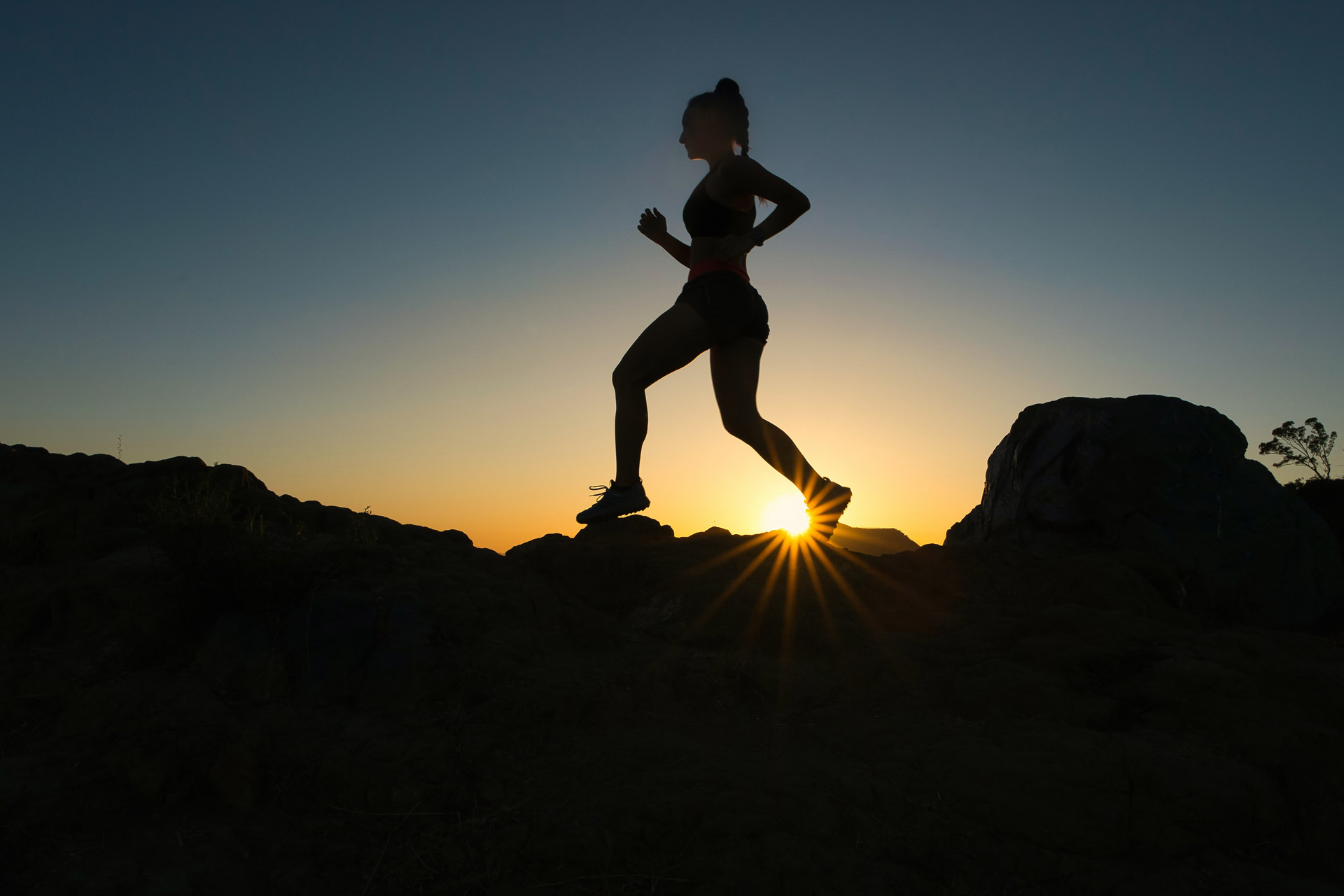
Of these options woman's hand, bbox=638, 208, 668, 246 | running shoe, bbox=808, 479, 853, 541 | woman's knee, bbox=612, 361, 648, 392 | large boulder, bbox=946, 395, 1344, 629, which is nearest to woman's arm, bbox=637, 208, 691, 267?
woman's hand, bbox=638, 208, 668, 246

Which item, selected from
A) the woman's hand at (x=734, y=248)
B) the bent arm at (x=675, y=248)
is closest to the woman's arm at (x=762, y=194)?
the woman's hand at (x=734, y=248)

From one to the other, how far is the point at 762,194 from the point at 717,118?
56cm

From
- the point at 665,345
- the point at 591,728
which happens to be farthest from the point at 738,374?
the point at 591,728

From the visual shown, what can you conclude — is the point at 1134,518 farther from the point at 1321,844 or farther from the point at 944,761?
the point at 944,761

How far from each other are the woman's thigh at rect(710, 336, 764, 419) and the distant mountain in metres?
0.76

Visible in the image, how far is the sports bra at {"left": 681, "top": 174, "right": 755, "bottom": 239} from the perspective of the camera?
380 cm

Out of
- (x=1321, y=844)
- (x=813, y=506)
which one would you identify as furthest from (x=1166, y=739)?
(x=813, y=506)

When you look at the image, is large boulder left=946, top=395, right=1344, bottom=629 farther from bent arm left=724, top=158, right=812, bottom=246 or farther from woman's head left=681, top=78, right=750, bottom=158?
woman's head left=681, top=78, right=750, bottom=158

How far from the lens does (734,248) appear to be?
3699 millimetres

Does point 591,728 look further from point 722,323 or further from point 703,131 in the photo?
point 703,131

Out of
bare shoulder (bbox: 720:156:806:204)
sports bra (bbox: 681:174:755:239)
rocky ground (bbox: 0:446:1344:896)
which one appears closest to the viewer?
rocky ground (bbox: 0:446:1344:896)

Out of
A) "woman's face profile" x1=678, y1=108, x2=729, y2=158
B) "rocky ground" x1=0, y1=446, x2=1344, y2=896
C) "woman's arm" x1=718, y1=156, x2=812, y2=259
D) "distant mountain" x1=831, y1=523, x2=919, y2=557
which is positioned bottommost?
"rocky ground" x1=0, y1=446, x2=1344, y2=896

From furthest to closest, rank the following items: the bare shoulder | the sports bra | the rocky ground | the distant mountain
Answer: the distant mountain
the sports bra
the bare shoulder
the rocky ground

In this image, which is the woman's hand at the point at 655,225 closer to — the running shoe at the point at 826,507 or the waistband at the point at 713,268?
the waistband at the point at 713,268
